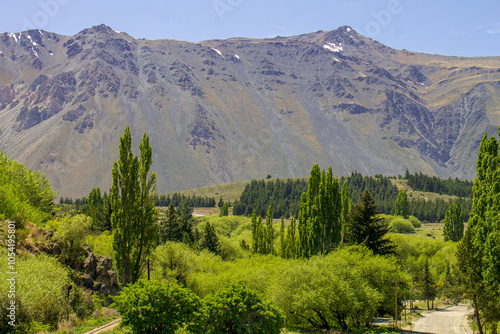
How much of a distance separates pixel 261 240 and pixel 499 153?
156ft

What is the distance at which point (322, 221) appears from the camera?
59312 millimetres

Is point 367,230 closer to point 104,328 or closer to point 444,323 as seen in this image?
point 444,323

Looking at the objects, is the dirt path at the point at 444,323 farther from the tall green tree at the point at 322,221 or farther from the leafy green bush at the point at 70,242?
the leafy green bush at the point at 70,242

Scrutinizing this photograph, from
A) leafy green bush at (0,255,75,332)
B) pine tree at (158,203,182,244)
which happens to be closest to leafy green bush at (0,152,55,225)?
leafy green bush at (0,255,75,332)

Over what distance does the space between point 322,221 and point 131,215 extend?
27.0 m

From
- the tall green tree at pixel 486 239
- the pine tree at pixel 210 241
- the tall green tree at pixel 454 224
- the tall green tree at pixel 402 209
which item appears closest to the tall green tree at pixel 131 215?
the tall green tree at pixel 486 239

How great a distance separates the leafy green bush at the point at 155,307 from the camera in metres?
29.4

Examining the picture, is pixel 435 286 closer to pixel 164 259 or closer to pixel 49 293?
pixel 164 259

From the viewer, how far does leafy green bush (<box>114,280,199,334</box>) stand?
29.4 metres

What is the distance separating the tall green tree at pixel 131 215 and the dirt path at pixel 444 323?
36.8m

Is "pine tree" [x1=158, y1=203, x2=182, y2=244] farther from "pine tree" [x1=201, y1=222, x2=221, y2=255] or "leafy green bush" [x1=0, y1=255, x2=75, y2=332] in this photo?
"leafy green bush" [x1=0, y1=255, x2=75, y2=332]

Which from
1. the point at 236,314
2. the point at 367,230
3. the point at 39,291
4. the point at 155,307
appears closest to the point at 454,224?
the point at 367,230

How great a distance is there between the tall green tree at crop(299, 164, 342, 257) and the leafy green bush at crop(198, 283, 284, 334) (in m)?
28.8

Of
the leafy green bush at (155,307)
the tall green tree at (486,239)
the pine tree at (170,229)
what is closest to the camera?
the leafy green bush at (155,307)
